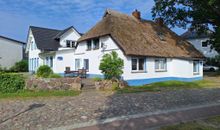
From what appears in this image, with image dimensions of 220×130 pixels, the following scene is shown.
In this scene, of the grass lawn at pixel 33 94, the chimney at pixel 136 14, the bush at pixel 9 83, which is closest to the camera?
the grass lawn at pixel 33 94

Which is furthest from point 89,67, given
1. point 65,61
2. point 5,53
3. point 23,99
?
point 5,53

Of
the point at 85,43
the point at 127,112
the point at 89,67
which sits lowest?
the point at 127,112

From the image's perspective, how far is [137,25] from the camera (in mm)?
31047

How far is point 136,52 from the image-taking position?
25047mm

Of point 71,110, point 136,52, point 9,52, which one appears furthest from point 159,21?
point 9,52

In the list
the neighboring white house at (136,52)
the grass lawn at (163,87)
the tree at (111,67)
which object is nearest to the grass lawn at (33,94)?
the grass lawn at (163,87)

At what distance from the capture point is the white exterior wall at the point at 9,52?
51531 mm

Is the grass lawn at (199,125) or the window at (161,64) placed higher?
the window at (161,64)

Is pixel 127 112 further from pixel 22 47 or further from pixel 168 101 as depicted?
pixel 22 47

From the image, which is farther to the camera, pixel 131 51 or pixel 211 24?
pixel 211 24

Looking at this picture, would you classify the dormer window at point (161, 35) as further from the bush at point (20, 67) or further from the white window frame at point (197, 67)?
the bush at point (20, 67)

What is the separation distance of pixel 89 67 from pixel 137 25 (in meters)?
7.08

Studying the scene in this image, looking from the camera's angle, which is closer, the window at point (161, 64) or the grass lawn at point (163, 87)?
the grass lawn at point (163, 87)

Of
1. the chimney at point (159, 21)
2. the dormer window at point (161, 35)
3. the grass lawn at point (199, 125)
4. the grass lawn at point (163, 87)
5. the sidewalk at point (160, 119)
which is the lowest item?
the sidewalk at point (160, 119)
